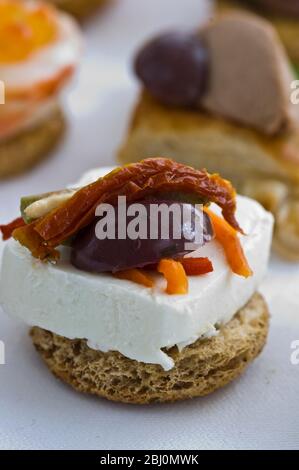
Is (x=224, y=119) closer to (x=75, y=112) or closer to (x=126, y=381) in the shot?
(x=75, y=112)

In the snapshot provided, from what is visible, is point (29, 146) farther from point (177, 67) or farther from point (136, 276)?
point (136, 276)

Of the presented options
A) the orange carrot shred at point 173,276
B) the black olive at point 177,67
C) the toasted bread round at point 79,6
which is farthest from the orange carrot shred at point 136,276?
the toasted bread round at point 79,6

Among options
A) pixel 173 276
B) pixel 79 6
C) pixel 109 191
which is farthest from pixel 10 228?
pixel 79 6

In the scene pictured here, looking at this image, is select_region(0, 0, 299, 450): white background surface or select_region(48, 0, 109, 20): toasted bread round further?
select_region(48, 0, 109, 20): toasted bread round

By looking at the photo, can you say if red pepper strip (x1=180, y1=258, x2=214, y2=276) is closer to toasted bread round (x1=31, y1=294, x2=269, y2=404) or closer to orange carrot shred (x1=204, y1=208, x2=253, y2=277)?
orange carrot shred (x1=204, y1=208, x2=253, y2=277)

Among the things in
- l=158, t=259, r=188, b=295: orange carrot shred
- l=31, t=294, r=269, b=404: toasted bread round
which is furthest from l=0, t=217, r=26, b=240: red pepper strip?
l=158, t=259, r=188, b=295: orange carrot shred

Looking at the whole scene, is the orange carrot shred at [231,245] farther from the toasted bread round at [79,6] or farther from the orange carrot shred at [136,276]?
the toasted bread round at [79,6]
